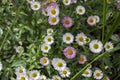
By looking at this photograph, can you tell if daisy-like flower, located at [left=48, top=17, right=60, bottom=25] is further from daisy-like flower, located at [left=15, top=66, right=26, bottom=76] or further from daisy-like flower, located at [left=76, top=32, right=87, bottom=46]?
daisy-like flower, located at [left=15, top=66, right=26, bottom=76]

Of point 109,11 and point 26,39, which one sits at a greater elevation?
point 109,11

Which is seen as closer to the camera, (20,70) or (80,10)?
(20,70)

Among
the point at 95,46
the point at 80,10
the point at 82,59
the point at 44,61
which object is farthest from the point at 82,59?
the point at 80,10

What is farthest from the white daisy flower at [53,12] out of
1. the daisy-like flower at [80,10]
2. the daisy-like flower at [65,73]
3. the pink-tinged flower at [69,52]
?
the daisy-like flower at [65,73]

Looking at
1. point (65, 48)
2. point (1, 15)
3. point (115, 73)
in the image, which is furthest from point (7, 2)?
point (115, 73)

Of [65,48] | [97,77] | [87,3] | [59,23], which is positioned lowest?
[97,77]

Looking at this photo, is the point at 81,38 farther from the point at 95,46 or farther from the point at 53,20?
the point at 53,20

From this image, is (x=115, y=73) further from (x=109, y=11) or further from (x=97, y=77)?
(x=109, y=11)
